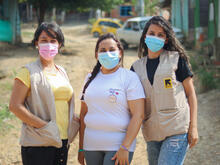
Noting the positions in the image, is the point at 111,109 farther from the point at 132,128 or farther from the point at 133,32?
the point at 133,32

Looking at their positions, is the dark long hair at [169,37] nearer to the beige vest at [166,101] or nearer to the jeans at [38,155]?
the beige vest at [166,101]

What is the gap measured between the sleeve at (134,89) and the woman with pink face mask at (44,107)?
0.57 metres

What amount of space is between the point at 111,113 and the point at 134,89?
10.6 inches

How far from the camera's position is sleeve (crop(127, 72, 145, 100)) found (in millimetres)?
2441

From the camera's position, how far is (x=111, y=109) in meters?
2.47

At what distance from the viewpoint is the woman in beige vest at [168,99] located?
2.51 meters

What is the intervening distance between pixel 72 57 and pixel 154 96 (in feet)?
33.5

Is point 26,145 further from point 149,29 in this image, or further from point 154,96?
point 149,29

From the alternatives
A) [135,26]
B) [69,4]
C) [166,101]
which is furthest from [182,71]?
[135,26]

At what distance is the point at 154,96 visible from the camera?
2549mm

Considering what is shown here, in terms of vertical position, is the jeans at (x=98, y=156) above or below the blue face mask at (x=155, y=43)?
below

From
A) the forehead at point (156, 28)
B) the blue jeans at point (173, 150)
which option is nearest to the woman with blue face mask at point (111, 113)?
the blue jeans at point (173, 150)

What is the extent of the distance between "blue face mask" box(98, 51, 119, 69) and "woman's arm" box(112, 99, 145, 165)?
37cm

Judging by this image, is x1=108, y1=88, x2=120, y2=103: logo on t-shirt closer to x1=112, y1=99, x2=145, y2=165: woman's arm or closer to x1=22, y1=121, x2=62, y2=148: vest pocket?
x1=112, y1=99, x2=145, y2=165: woman's arm
